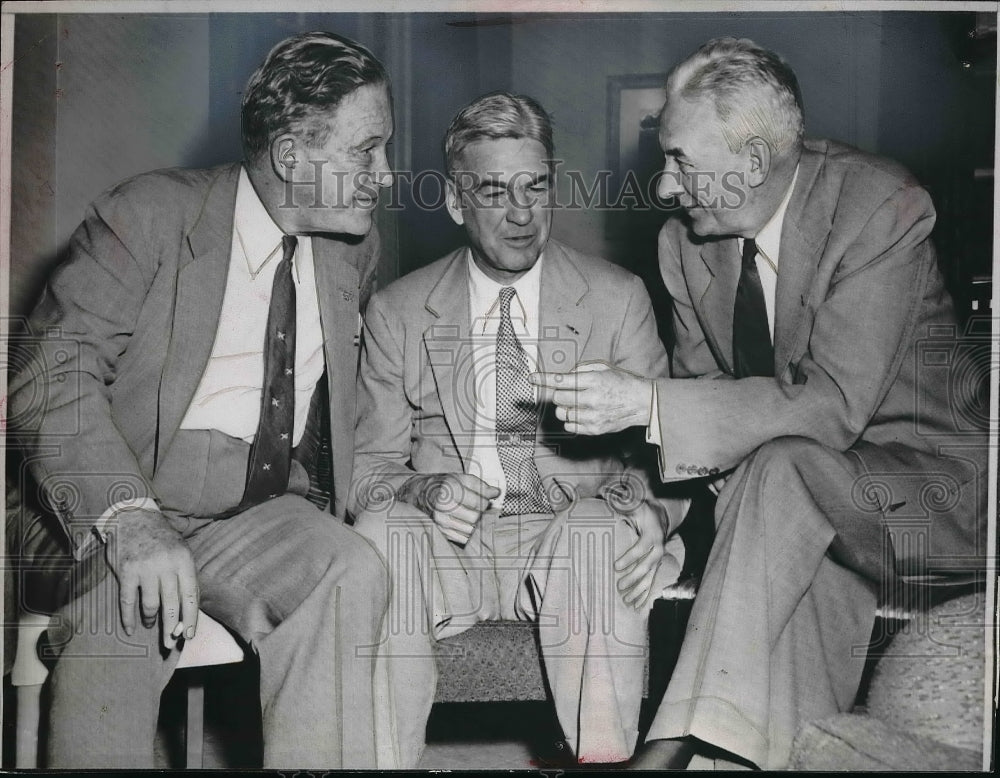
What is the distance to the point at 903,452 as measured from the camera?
3.34 meters

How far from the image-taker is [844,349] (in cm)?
323

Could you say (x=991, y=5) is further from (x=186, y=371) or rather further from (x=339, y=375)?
(x=186, y=371)

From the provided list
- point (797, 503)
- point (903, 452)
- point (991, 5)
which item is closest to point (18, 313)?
point (797, 503)

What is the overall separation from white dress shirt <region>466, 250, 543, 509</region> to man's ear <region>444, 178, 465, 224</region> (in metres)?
0.10

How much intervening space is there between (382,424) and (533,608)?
26.4 inches

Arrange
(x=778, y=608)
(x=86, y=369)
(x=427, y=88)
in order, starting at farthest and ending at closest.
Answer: (x=427, y=88) → (x=86, y=369) → (x=778, y=608)

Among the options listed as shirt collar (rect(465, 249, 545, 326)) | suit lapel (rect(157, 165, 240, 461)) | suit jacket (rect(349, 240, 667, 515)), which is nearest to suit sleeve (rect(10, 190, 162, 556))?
suit lapel (rect(157, 165, 240, 461))

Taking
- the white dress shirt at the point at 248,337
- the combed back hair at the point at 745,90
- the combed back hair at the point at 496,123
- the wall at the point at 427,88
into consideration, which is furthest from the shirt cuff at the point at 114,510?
the combed back hair at the point at 745,90

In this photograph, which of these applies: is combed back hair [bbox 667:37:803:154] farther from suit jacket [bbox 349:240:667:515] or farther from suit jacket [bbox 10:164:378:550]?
suit jacket [bbox 10:164:378:550]

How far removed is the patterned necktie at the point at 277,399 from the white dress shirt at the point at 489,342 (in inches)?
20.4

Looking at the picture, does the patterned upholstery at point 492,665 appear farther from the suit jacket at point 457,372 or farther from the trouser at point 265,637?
the suit jacket at point 457,372

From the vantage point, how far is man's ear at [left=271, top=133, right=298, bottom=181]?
3.30 metres

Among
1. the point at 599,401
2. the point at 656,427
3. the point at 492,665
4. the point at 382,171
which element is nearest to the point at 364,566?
the point at 492,665

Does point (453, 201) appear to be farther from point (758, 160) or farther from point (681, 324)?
point (758, 160)
